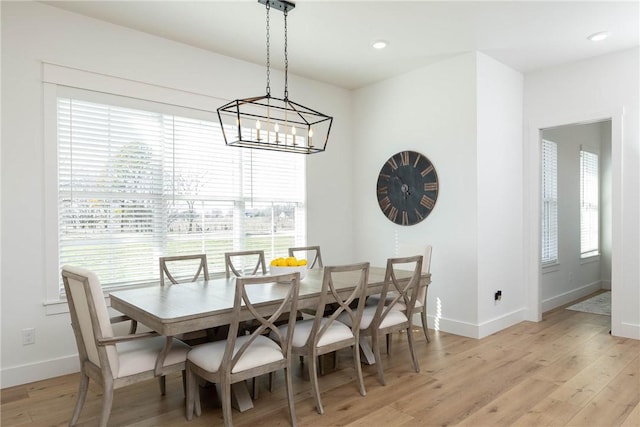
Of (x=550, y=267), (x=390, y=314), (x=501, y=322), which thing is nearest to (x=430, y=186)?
(x=501, y=322)

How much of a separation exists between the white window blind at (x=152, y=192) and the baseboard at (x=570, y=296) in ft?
11.7

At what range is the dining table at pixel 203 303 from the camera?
2324 millimetres

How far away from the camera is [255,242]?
468 centimetres

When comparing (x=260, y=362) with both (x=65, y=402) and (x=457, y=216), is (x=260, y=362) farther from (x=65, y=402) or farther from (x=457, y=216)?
(x=457, y=216)

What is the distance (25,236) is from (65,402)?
1.28 meters

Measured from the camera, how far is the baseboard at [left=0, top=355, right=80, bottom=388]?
3.14 m

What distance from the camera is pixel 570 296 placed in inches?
236

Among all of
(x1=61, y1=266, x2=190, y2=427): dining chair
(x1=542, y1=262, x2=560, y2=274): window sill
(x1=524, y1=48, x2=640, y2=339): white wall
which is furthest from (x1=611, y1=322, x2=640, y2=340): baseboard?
(x1=61, y1=266, x2=190, y2=427): dining chair

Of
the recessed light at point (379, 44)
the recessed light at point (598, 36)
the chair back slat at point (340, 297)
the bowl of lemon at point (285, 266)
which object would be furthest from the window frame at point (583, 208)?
the bowl of lemon at point (285, 266)

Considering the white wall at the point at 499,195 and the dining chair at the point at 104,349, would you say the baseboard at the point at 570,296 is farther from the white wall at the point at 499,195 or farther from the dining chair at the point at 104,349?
the dining chair at the point at 104,349

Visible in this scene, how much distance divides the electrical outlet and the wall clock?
3712 millimetres

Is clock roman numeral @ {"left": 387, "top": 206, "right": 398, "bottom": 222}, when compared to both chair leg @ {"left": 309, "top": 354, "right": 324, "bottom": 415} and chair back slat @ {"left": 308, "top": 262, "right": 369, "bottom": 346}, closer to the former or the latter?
chair back slat @ {"left": 308, "top": 262, "right": 369, "bottom": 346}

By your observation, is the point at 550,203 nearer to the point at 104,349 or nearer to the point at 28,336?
the point at 104,349

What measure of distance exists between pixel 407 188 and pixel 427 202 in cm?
34
